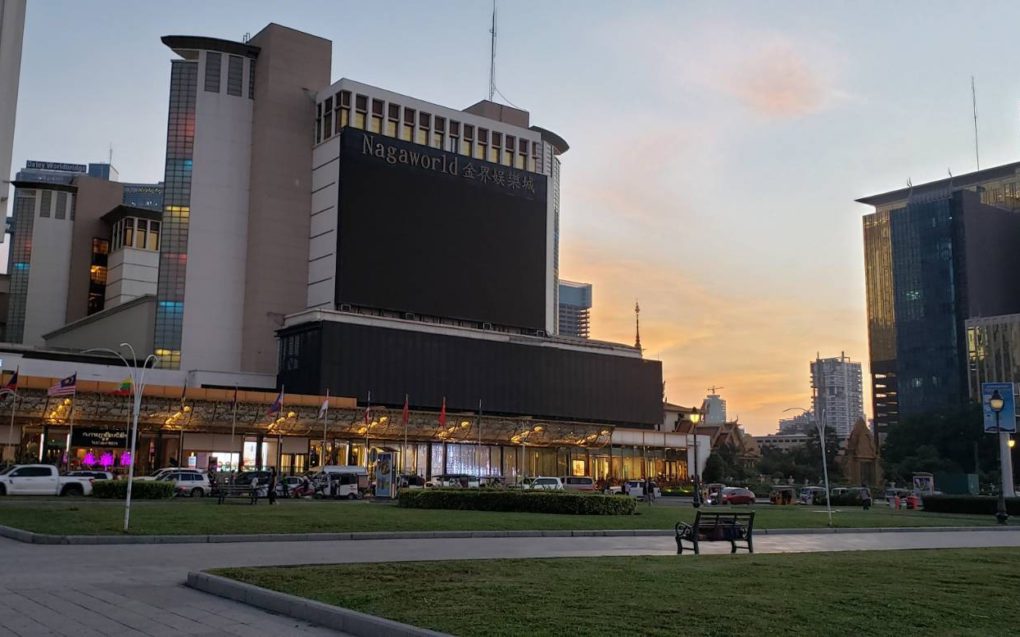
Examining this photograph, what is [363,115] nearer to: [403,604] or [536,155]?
[536,155]

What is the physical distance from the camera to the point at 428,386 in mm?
100375

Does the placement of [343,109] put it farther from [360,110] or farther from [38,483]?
[38,483]

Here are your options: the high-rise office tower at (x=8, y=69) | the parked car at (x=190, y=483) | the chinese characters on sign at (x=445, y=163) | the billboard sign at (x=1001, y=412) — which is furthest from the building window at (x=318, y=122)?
the high-rise office tower at (x=8, y=69)

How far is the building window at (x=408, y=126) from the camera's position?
364ft

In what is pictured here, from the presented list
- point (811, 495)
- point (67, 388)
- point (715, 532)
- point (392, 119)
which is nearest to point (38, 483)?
point (67, 388)

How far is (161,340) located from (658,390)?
63533mm

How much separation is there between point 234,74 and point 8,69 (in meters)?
103

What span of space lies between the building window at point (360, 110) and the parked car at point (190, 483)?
193 ft

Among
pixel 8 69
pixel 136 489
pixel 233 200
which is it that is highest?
pixel 233 200

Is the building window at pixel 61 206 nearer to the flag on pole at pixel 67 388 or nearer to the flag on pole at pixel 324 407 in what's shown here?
the flag on pole at pixel 324 407

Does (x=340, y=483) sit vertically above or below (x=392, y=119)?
below

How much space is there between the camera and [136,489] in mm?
44875

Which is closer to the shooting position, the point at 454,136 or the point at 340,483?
the point at 340,483

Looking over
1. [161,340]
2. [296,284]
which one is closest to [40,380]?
[161,340]
